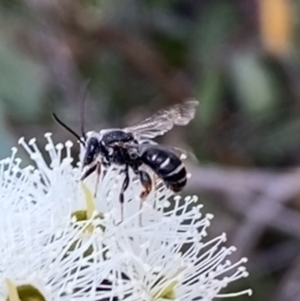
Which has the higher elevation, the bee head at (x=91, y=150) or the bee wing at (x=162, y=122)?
the bee wing at (x=162, y=122)

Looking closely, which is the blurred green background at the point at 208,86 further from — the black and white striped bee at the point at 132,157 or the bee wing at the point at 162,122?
the black and white striped bee at the point at 132,157

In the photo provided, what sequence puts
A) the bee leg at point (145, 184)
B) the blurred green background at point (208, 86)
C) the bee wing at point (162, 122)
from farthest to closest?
the blurred green background at point (208, 86) < the bee wing at point (162, 122) < the bee leg at point (145, 184)

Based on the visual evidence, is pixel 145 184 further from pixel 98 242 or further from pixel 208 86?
pixel 208 86

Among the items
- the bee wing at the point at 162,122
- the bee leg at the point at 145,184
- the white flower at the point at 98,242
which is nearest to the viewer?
the white flower at the point at 98,242

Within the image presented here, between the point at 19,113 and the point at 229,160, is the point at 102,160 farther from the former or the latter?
the point at 229,160

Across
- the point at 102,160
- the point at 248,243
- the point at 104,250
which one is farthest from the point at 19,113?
the point at 104,250

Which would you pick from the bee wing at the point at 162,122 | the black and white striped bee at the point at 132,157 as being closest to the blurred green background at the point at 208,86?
the bee wing at the point at 162,122

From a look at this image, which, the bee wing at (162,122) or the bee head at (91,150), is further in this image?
the bee wing at (162,122)
